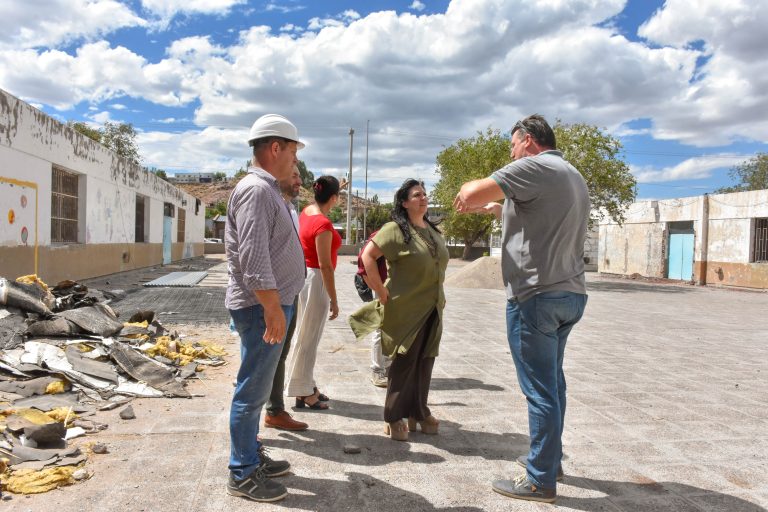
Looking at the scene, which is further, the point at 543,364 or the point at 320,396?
the point at 320,396

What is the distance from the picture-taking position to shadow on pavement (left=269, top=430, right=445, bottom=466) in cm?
340

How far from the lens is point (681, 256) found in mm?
25797

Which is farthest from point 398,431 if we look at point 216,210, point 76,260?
point 216,210

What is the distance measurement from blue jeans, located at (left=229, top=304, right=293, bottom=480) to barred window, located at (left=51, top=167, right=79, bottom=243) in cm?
1178

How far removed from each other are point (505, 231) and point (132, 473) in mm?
2387

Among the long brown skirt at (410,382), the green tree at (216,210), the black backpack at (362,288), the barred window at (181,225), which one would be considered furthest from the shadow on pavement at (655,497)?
the green tree at (216,210)

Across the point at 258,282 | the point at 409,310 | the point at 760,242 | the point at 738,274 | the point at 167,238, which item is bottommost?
the point at 738,274

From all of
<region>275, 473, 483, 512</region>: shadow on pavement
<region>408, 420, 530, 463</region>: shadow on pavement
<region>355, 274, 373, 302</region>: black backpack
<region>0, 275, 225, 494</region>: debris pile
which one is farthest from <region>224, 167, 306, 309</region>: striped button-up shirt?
<region>355, 274, 373, 302</region>: black backpack

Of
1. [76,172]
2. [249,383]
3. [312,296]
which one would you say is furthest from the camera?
[76,172]

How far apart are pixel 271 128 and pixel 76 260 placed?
41.6 feet

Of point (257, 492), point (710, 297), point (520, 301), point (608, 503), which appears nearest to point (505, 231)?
point (520, 301)

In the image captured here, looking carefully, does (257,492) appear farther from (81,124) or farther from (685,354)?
(81,124)

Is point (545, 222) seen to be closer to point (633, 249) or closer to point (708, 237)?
point (708, 237)

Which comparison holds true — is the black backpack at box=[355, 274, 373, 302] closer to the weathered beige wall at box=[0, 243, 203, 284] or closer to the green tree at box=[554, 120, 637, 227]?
the weathered beige wall at box=[0, 243, 203, 284]
